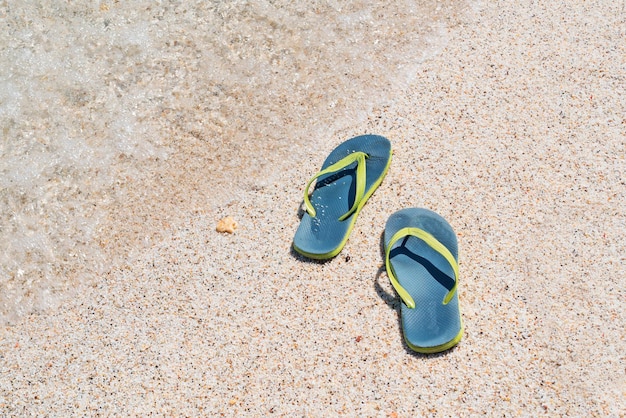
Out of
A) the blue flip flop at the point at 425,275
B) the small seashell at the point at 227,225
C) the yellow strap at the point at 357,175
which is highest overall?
the yellow strap at the point at 357,175

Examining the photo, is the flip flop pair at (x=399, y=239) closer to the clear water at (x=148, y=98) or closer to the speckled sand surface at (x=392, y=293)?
the speckled sand surface at (x=392, y=293)

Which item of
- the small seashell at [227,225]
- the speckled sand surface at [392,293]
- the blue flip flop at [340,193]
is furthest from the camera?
the small seashell at [227,225]

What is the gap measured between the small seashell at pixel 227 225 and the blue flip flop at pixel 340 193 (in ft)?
1.01

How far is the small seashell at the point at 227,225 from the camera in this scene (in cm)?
266

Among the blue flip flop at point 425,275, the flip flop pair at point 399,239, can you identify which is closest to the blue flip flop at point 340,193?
the flip flop pair at point 399,239

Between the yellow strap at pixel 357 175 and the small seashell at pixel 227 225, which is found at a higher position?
the yellow strap at pixel 357 175

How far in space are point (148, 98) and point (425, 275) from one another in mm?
1762

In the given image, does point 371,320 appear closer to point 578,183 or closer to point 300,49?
point 578,183

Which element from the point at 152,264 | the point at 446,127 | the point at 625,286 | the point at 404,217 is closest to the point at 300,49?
the point at 446,127

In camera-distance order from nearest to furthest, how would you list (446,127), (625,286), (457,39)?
(625,286)
(446,127)
(457,39)

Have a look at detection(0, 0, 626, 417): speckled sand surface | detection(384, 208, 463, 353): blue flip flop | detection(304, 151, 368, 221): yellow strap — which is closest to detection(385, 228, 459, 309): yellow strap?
detection(384, 208, 463, 353): blue flip flop

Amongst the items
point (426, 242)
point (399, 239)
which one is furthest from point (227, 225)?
point (426, 242)

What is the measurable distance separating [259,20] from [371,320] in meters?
1.92

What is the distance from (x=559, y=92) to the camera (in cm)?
291
